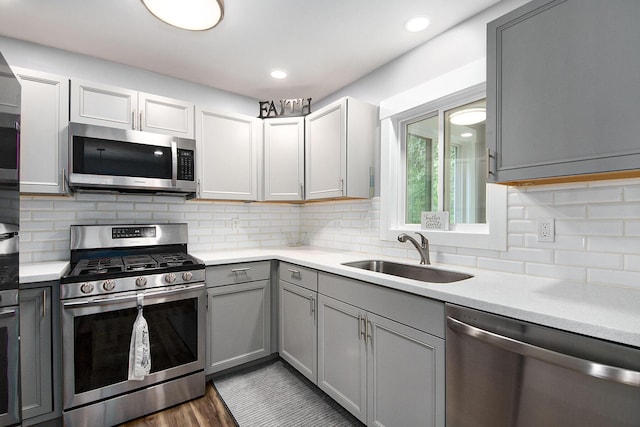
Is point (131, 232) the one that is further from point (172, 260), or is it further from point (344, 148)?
point (344, 148)

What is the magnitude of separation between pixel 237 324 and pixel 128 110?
1.78 metres

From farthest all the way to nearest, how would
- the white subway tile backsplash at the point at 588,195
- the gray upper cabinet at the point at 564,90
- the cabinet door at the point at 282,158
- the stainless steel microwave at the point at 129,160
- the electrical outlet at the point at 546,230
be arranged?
the cabinet door at the point at 282,158 → the stainless steel microwave at the point at 129,160 → the electrical outlet at the point at 546,230 → the white subway tile backsplash at the point at 588,195 → the gray upper cabinet at the point at 564,90

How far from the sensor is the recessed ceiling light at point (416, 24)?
72.0 inches

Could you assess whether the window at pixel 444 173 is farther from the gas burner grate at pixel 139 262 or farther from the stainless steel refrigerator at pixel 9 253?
the stainless steel refrigerator at pixel 9 253

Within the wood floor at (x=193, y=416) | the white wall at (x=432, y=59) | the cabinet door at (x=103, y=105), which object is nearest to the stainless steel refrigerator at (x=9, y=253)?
the wood floor at (x=193, y=416)

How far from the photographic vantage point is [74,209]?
2193 millimetres

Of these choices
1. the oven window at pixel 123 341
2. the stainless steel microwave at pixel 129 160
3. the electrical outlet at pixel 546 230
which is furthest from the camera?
the stainless steel microwave at pixel 129 160

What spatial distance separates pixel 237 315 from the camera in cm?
230

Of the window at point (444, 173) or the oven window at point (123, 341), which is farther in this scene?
the window at point (444, 173)

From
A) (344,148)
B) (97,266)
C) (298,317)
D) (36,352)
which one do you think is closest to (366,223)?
(344,148)

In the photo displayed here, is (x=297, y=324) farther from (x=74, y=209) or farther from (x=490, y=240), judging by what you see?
(x=74, y=209)

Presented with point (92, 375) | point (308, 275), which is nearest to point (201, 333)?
point (92, 375)

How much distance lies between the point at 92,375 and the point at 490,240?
7.95 ft

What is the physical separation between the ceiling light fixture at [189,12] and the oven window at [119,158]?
38.4 inches
